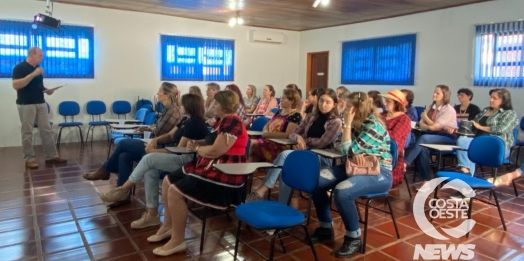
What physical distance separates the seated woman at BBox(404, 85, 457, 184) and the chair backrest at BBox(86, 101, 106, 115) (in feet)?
18.7

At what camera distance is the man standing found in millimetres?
5414

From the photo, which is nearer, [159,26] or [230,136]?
[230,136]

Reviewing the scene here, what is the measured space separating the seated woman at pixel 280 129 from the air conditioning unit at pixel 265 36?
17.6 feet

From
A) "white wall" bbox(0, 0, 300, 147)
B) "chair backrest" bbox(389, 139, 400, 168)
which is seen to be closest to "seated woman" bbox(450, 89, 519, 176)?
"chair backrest" bbox(389, 139, 400, 168)

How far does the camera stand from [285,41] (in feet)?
33.8

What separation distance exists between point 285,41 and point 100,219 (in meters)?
7.66

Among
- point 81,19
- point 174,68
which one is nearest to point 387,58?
point 174,68

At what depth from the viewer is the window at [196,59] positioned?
8.67 meters

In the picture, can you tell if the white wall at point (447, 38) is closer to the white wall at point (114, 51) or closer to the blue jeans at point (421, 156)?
the blue jeans at point (421, 156)

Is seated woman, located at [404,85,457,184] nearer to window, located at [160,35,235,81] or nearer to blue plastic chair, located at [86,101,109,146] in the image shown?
window, located at [160,35,235,81]

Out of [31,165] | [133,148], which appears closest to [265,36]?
[31,165]

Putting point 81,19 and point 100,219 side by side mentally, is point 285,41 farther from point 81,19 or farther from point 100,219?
point 100,219

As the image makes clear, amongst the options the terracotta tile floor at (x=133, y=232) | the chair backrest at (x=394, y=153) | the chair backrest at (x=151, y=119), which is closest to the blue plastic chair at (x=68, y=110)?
the chair backrest at (x=151, y=119)

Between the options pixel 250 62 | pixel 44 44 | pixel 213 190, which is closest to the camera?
pixel 213 190
